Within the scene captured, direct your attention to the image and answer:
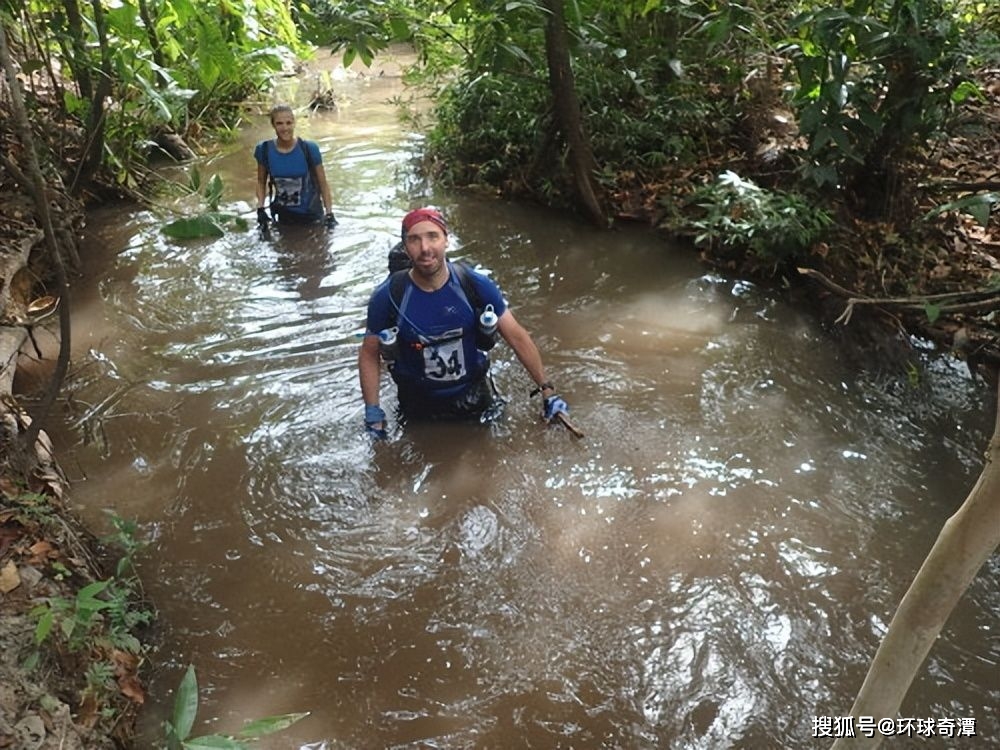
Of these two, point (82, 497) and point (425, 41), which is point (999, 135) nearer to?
point (425, 41)

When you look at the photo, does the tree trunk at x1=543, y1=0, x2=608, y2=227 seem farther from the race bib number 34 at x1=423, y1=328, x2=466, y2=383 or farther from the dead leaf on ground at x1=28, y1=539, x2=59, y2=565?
the dead leaf on ground at x1=28, y1=539, x2=59, y2=565

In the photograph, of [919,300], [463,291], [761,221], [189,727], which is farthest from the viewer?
[761,221]

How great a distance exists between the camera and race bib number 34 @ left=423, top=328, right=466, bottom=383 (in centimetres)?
420

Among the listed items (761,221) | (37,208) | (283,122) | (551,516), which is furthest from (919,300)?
(283,122)

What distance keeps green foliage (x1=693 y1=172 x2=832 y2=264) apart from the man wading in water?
8.14 feet

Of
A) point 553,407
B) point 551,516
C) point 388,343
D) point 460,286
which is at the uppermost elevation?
point 460,286

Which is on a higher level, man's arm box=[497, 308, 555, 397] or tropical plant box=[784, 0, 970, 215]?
tropical plant box=[784, 0, 970, 215]

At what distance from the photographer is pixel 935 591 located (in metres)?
1.57

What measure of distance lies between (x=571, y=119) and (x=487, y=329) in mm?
3591

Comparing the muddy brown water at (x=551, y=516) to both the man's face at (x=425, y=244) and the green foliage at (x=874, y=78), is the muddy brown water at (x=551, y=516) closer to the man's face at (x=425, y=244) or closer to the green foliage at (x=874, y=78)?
the man's face at (x=425, y=244)

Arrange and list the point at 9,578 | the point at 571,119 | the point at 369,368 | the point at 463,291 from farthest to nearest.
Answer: the point at 571,119
the point at 369,368
the point at 463,291
the point at 9,578

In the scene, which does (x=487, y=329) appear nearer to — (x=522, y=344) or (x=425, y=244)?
(x=522, y=344)

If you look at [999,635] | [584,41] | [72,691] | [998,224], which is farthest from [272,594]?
[998,224]

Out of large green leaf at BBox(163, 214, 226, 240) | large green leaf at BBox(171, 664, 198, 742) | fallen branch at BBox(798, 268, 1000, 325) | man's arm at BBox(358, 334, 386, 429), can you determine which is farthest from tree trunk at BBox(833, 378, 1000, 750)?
A: man's arm at BBox(358, 334, 386, 429)
